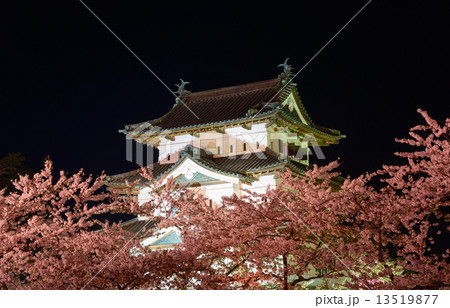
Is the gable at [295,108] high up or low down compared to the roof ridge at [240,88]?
down

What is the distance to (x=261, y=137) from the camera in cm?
2658

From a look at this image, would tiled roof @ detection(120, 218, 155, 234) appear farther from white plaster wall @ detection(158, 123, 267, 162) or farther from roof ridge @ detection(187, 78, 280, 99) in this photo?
roof ridge @ detection(187, 78, 280, 99)

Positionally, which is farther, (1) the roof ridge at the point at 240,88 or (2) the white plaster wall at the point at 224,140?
(1) the roof ridge at the point at 240,88

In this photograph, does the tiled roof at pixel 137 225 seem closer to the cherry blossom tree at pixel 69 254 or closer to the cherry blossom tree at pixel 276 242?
the cherry blossom tree at pixel 69 254

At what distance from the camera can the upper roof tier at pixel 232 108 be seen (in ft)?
87.5

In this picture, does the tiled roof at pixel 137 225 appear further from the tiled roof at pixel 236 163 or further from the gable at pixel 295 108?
the gable at pixel 295 108

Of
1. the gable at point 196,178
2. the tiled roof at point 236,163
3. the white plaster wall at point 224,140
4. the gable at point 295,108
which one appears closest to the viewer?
the tiled roof at point 236,163

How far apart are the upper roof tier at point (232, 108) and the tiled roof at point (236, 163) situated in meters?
1.91

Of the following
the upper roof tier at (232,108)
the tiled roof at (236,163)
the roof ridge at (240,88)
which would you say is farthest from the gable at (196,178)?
the roof ridge at (240,88)

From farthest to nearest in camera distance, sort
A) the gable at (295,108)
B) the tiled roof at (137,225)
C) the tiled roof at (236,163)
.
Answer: the gable at (295,108), the tiled roof at (137,225), the tiled roof at (236,163)

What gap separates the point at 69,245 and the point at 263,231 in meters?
5.70

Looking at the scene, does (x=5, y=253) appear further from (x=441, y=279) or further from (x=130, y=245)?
(x=441, y=279)

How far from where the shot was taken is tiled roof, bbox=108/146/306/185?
24047 millimetres

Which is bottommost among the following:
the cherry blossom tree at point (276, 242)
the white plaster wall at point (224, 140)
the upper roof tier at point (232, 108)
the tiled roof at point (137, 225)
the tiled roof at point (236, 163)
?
the tiled roof at point (137, 225)
